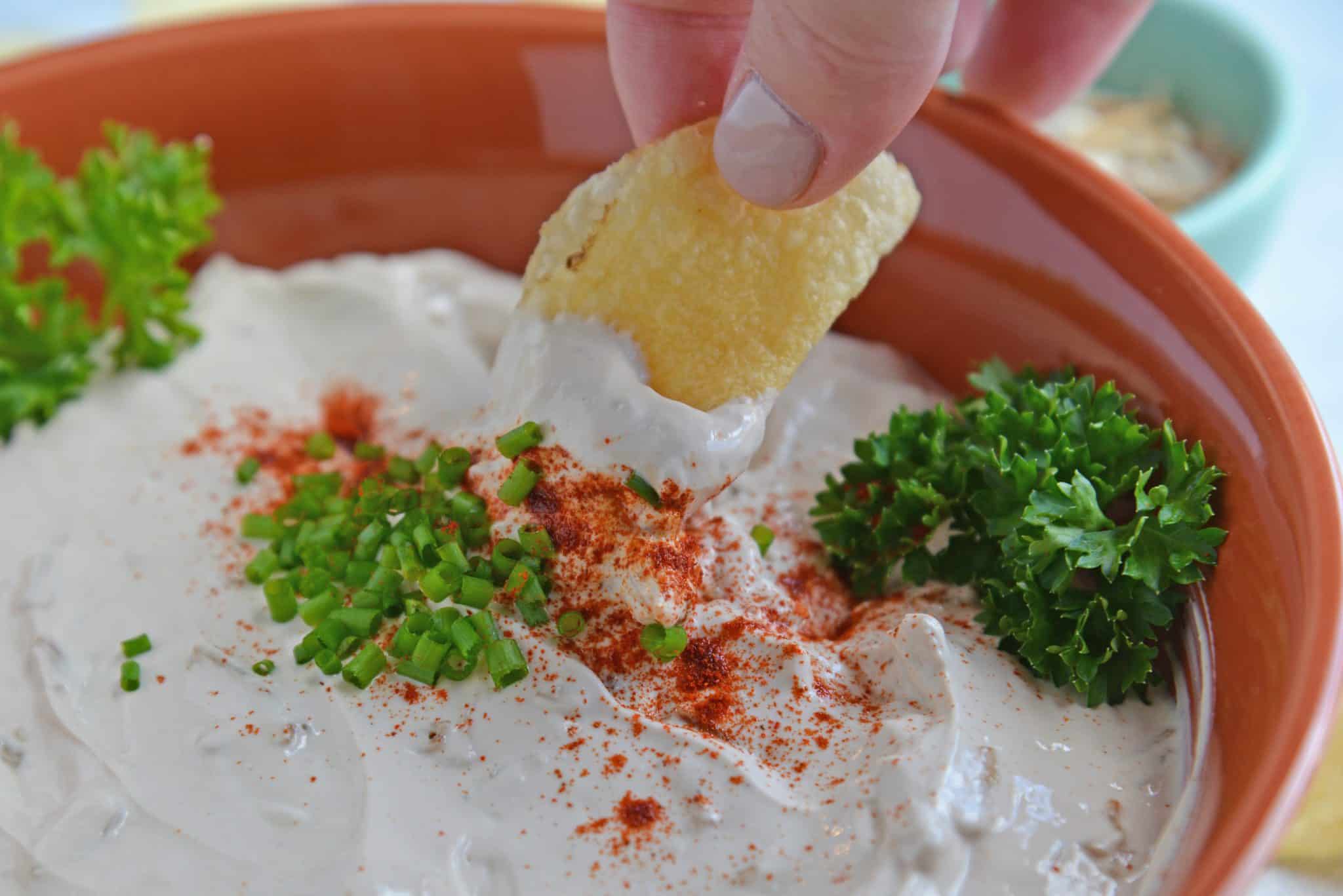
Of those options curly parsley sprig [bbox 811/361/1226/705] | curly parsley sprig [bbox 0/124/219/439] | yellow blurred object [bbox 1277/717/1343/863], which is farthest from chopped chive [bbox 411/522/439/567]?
yellow blurred object [bbox 1277/717/1343/863]

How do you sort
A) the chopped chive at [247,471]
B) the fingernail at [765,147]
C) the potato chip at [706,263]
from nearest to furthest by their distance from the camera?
1. the fingernail at [765,147]
2. the potato chip at [706,263]
3. the chopped chive at [247,471]

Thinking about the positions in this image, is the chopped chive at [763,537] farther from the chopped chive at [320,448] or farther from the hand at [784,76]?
the chopped chive at [320,448]

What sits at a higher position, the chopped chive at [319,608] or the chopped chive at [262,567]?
A: the chopped chive at [319,608]

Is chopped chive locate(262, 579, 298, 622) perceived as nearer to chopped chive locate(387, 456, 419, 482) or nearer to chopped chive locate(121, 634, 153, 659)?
chopped chive locate(121, 634, 153, 659)

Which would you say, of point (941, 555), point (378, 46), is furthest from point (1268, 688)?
point (378, 46)

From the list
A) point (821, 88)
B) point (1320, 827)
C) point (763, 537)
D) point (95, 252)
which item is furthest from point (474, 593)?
point (1320, 827)

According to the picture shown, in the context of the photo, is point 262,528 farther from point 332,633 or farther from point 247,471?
point 332,633

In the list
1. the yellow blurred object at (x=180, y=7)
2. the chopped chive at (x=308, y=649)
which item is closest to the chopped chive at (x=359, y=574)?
the chopped chive at (x=308, y=649)

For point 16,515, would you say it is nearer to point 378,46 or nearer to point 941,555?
point 378,46
